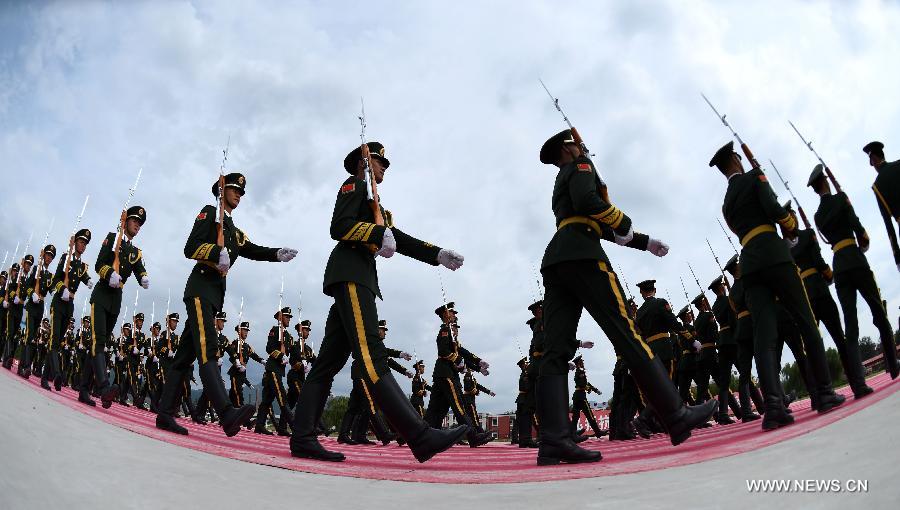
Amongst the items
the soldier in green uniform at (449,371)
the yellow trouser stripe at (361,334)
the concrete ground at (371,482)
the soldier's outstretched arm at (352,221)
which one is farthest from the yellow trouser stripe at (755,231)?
the soldier in green uniform at (449,371)

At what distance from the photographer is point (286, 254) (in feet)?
16.2

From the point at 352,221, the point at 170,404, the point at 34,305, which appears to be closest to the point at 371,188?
the point at 352,221

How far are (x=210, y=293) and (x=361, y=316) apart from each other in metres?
1.98

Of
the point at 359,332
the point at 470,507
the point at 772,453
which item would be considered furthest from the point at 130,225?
the point at 772,453

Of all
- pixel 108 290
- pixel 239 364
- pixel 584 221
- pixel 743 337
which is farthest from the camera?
pixel 239 364

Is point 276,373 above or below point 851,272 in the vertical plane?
below

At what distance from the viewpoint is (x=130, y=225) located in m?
6.73

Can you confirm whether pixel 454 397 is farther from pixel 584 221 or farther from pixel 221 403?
pixel 584 221

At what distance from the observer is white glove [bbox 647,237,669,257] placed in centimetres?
360

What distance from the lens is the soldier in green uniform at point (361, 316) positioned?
10.2ft

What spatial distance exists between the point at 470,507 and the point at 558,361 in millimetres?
1916

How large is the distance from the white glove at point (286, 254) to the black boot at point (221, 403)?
1.10 meters

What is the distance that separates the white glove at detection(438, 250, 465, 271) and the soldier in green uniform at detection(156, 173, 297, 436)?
1.91 m

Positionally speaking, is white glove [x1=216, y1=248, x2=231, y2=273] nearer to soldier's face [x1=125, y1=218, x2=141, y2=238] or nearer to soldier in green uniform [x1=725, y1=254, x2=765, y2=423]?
soldier's face [x1=125, y1=218, x2=141, y2=238]
